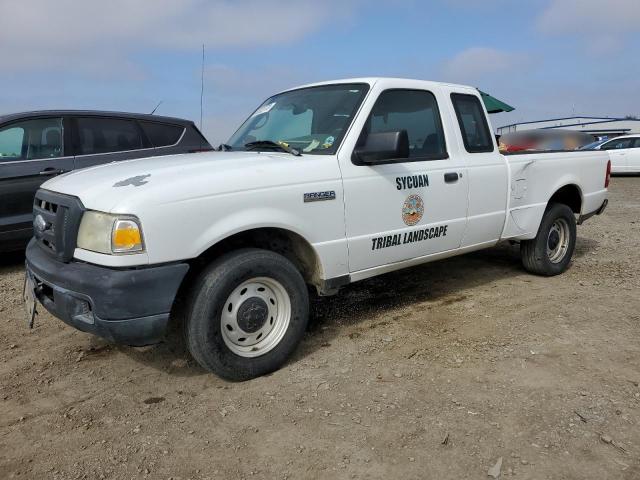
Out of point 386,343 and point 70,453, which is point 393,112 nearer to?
point 386,343

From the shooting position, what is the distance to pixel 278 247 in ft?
12.1

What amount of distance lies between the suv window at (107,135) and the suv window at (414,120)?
3.82m

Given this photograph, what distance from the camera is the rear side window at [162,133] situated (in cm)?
685

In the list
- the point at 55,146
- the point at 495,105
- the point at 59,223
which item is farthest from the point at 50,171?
the point at 495,105

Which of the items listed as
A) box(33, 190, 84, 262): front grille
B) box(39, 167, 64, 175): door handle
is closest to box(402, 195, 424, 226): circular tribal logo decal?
box(33, 190, 84, 262): front grille

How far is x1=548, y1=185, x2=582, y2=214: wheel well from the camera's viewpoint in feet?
18.9

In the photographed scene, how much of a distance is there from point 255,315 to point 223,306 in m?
0.25

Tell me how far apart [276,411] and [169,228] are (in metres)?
1.18

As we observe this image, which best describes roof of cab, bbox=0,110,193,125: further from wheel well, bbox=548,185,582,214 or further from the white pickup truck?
wheel well, bbox=548,185,582,214

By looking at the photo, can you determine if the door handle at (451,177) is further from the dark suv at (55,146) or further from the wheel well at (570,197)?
the dark suv at (55,146)

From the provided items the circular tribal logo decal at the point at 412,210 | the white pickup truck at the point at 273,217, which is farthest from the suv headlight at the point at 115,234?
the circular tribal logo decal at the point at 412,210

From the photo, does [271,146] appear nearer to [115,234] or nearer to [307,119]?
[307,119]

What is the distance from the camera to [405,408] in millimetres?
3020

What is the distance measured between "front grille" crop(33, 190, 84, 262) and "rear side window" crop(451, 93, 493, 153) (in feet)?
10.2
